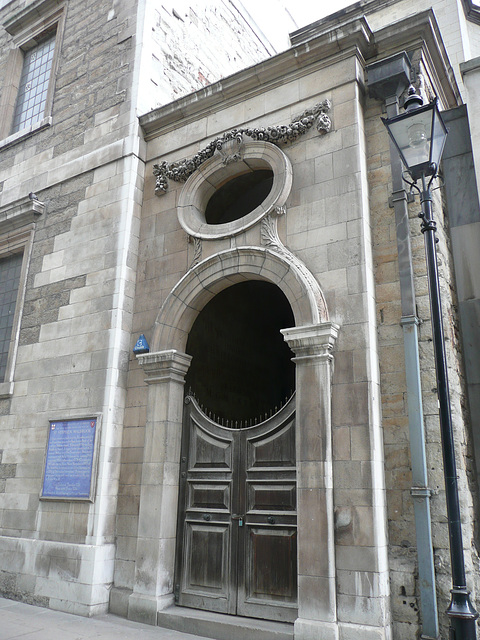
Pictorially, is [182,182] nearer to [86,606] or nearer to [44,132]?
[44,132]

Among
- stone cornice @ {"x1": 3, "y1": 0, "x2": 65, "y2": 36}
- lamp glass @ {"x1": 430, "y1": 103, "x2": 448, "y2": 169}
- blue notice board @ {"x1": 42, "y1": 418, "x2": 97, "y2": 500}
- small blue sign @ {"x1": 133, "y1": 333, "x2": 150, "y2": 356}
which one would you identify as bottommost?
blue notice board @ {"x1": 42, "y1": 418, "x2": 97, "y2": 500}

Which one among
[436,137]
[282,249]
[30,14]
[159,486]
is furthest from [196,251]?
[30,14]

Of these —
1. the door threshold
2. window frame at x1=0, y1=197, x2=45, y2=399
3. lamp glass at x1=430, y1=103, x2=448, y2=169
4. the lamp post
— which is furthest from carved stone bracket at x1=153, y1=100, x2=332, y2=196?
the door threshold

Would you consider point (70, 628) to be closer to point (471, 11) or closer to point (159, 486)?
point (159, 486)

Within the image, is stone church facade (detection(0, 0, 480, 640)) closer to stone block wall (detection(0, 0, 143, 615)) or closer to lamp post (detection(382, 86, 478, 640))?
stone block wall (detection(0, 0, 143, 615))

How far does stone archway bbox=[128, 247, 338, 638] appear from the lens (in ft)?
19.6

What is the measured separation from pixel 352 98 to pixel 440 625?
6.35m

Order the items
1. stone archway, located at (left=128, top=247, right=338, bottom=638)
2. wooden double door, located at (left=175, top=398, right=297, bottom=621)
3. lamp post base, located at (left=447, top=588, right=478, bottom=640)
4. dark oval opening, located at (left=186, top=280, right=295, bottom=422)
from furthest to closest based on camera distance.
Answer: dark oval opening, located at (left=186, top=280, right=295, bottom=422) < wooden double door, located at (left=175, top=398, right=297, bottom=621) < stone archway, located at (left=128, top=247, right=338, bottom=638) < lamp post base, located at (left=447, top=588, right=478, bottom=640)

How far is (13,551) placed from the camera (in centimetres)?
827

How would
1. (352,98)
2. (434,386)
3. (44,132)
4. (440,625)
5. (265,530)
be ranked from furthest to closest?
(44,132) < (352,98) < (265,530) < (434,386) < (440,625)

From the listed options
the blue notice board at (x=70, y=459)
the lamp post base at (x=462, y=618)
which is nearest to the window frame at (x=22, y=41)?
the blue notice board at (x=70, y=459)

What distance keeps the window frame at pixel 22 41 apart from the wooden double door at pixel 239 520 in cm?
801

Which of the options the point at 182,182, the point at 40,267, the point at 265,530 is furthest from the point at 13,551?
the point at 182,182

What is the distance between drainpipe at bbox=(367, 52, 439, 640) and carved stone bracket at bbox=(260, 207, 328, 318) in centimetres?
97
